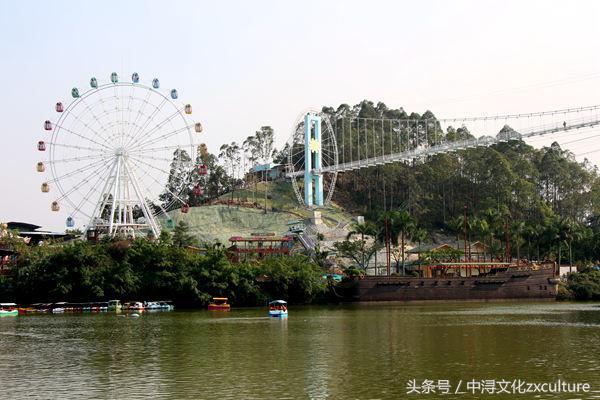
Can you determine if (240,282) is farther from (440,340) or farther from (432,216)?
(432,216)

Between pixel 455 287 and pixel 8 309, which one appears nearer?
pixel 8 309

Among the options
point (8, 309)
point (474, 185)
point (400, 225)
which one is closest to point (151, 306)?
point (8, 309)

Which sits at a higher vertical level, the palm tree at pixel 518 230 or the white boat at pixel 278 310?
the palm tree at pixel 518 230

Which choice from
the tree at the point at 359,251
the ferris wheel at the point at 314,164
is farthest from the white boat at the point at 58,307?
the ferris wheel at the point at 314,164

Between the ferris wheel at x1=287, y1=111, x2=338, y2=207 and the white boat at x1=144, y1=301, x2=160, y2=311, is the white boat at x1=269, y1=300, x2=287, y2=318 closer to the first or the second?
the white boat at x1=144, y1=301, x2=160, y2=311

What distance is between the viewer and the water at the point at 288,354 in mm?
29156

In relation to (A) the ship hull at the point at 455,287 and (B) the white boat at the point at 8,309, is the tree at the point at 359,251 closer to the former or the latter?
(A) the ship hull at the point at 455,287

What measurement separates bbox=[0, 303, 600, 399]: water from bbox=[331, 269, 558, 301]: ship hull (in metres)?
19.3

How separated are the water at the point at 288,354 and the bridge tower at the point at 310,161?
60.9m

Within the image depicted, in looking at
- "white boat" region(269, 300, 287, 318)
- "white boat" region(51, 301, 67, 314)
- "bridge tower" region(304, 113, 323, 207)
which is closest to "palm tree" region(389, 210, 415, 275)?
"bridge tower" region(304, 113, 323, 207)

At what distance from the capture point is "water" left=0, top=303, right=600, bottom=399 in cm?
2916

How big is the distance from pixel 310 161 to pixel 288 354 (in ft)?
276

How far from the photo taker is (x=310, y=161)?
121312 mm

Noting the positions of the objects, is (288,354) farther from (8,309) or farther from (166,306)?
(8,309)
